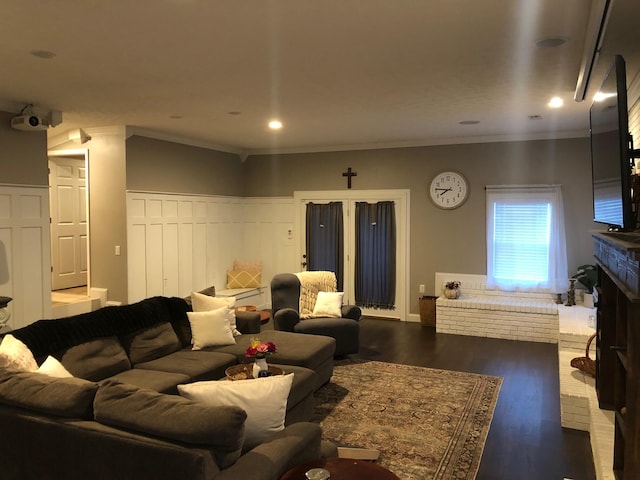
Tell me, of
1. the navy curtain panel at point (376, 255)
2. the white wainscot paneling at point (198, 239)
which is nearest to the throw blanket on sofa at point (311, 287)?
the navy curtain panel at point (376, 255)

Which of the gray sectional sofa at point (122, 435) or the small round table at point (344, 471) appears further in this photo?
the small round table at point (344, 471)

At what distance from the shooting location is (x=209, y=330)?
4.45m

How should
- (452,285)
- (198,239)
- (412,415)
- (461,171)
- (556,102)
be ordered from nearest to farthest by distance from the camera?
1. (412,415)
2. (556,102)
3. (452,285)
4. (461,171)
5. (198,239)

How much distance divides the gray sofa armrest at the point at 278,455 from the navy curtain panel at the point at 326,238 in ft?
18.2

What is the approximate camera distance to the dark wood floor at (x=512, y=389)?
323 centimetres

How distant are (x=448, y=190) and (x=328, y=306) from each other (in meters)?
2.81

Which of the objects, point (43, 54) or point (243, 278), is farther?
point (243, 278)

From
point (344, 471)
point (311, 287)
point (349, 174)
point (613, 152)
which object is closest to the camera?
point (344, 471)

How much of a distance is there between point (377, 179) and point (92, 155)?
13.4 feet

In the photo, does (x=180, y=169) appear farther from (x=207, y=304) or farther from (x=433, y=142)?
(x=433, y=142)

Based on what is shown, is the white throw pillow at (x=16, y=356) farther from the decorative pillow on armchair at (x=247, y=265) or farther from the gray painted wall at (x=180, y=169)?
the decorative pillow on armchair at (x=247, y=265)

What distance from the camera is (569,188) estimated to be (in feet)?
21.5

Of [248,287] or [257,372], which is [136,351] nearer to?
[257,372]

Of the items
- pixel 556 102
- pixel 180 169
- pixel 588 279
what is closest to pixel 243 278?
pixel 180 169
